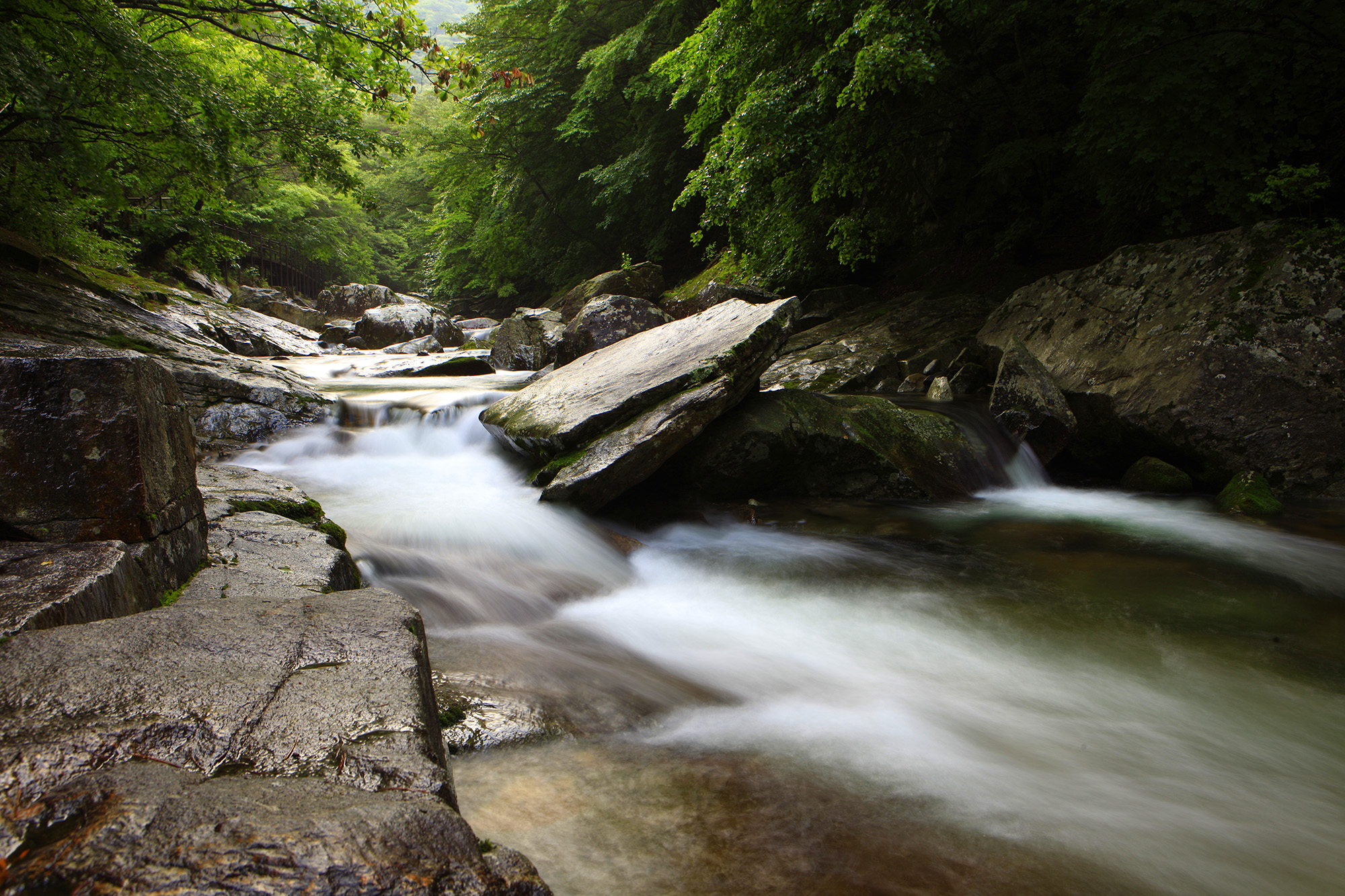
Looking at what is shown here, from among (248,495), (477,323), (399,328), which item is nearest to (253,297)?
(477,323)

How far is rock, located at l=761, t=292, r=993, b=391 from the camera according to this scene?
9117 mm

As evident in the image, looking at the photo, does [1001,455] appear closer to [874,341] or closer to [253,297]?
[874,341]

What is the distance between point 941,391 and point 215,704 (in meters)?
7.54

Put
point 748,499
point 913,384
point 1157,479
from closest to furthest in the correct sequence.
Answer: point 748,499 < point 1157,479 < point 913,384

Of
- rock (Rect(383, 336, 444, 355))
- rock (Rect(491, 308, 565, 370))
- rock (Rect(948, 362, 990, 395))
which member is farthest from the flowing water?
rock (Rect(383, 336, 444, 355))

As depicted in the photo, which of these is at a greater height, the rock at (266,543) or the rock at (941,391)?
the rock at (941,391)

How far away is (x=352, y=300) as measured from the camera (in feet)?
80.8

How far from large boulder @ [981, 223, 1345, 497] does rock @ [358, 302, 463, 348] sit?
15.3 metres

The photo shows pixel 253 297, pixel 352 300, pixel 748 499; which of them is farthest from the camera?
pixel 352 300

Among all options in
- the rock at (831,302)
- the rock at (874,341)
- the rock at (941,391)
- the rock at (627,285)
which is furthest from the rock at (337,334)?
the rock at (941,391)

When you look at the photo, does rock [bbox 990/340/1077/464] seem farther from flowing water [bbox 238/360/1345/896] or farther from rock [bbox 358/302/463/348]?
rock [bbox 358/302/463/348]

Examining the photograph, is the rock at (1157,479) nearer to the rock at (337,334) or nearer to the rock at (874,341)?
the rock at (874,341)

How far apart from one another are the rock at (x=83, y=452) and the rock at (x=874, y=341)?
7058 millimetres

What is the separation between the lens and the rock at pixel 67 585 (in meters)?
1.51
